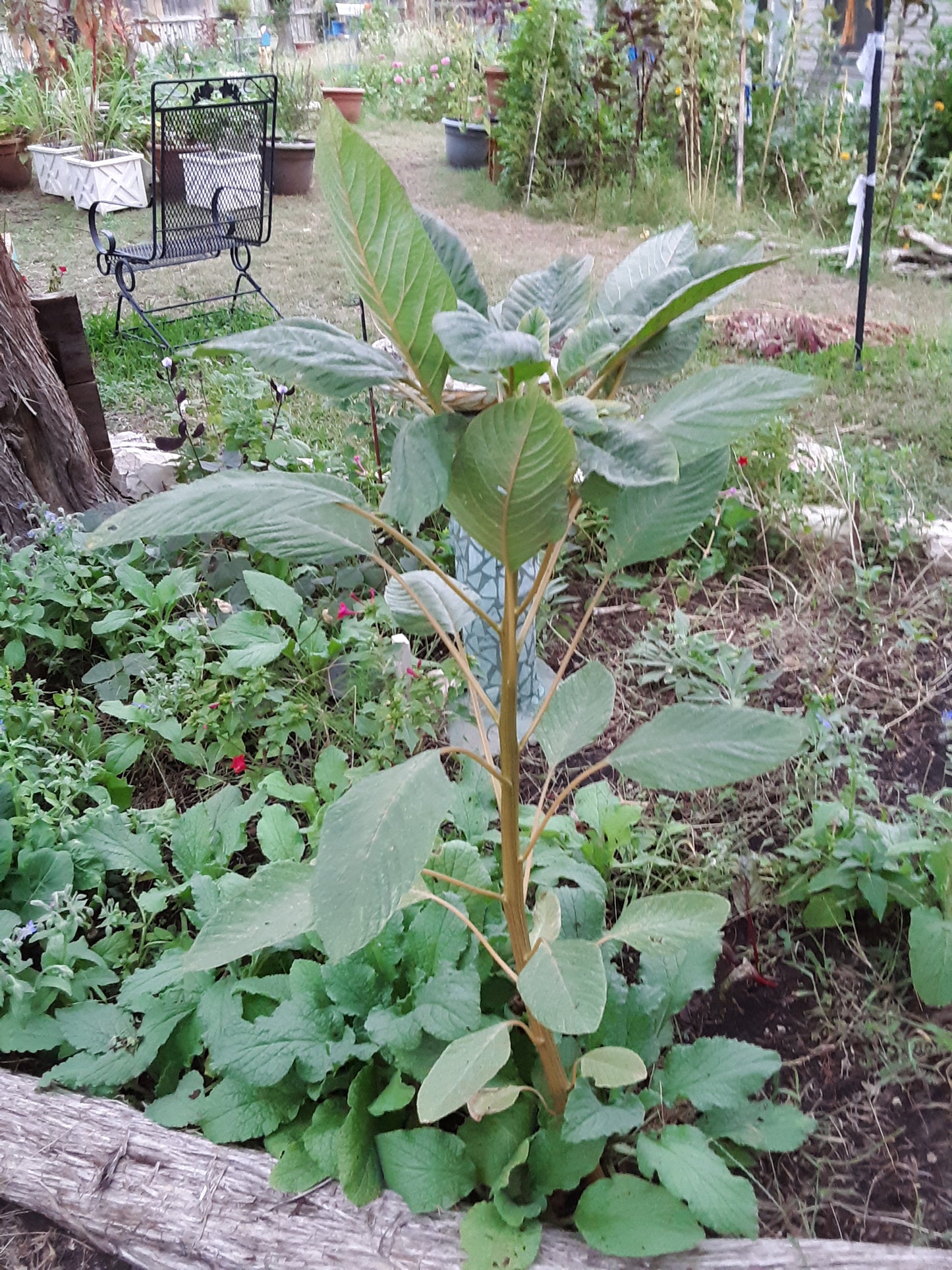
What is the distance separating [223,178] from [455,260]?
5.21 metres

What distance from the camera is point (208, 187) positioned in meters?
5.39

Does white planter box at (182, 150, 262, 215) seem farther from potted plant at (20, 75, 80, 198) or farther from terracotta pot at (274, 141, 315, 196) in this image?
potted plant at (20, 75, 80, 198)

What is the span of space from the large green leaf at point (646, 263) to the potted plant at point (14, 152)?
8414 millimetres

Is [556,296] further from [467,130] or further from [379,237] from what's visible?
[467,130]

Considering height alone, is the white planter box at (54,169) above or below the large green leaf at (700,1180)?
above

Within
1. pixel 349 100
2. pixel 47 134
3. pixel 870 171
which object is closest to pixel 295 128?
Answer: pixel 349 100

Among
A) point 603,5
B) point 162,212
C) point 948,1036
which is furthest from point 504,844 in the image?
point 603,5

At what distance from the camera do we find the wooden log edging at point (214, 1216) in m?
1.11

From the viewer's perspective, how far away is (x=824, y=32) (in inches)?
282

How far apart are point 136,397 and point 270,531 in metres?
3.43

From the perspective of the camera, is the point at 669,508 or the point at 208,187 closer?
the point at 669,508

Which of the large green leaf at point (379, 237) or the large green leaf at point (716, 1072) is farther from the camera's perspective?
the large green leaf at point (716, 1072)

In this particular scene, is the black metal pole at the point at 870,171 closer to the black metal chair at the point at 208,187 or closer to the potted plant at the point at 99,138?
the black metal chair at the point at 208,187

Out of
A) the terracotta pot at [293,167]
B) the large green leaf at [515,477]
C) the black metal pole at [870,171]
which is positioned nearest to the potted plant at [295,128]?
the terracotta pot at [293,167]
